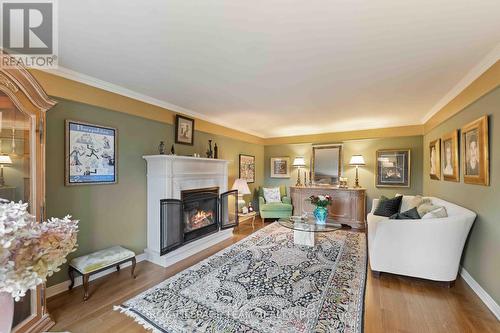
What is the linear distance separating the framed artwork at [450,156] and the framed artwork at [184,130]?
4.08 meters

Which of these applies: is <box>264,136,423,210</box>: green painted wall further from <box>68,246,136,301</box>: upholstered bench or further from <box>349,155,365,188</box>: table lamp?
<box>68,246,136,301</box>: upholstered bench

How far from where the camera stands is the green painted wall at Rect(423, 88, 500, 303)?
2045 mm

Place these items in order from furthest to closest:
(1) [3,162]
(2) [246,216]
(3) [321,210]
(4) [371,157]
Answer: (4) [371,157], (2) [246,216], (3) [321,210], (1) [3,162]

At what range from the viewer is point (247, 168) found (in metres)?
5.85

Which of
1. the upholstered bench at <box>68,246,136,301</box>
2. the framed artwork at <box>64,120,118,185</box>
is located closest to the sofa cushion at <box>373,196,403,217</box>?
the upholstered bench at <box>68,246,136,301</box>

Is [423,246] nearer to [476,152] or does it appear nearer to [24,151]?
[476,152]

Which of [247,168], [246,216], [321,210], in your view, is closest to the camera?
[321,210]

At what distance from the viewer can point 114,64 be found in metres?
2.25

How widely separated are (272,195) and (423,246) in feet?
11.5

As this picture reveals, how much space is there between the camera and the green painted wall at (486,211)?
2045 millimetres

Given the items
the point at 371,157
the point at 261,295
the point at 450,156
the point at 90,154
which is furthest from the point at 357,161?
the point at 90,154

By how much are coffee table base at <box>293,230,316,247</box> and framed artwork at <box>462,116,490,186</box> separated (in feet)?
7.10

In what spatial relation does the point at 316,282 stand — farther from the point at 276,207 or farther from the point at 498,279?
the point at 276,207

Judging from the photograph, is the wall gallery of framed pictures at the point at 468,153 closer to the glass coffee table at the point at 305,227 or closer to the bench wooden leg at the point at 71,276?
the glass coffee table at the point at 305,227
